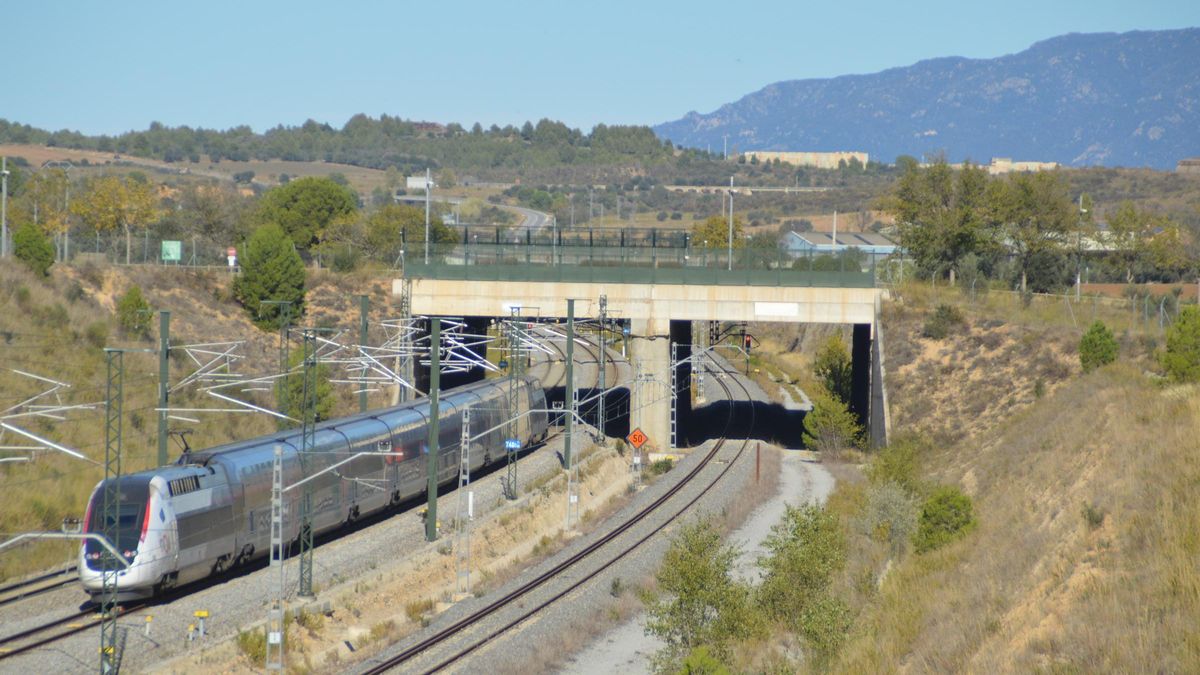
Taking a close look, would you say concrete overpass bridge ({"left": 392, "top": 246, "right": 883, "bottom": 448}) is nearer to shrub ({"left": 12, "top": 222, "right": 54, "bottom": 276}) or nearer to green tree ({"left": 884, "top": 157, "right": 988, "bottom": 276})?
green tree ({"left": 884, "top": 157, "right": 988, "bottom": 276})

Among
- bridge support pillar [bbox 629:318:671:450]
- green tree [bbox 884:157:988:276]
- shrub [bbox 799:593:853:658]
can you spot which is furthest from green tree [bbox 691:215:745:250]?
shrub [bbox 799:593:853:658]

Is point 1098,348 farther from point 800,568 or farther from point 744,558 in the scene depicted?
point 800,568

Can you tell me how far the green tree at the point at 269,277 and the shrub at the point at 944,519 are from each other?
38.1 m

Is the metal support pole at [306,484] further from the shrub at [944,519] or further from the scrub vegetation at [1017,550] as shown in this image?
the shrub at [944,519]

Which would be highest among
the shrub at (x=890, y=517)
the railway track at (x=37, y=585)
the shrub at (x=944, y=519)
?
the shrub at (x=944, y=519)

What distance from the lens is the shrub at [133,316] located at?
175ft

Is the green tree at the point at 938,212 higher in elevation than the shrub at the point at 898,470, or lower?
higher

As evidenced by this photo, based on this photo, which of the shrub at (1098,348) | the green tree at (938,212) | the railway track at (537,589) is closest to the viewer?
the railway track at (537,589)

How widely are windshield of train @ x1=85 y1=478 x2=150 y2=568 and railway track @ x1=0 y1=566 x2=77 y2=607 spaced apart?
120 inches

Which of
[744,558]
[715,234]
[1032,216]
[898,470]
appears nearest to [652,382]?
[898,470]

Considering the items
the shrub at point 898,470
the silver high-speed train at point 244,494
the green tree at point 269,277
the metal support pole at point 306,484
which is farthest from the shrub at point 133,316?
the shrub at point 898,470

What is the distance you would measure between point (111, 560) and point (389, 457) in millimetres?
11775

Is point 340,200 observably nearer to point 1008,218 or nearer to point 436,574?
point 1008,218

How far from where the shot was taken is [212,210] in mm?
87000
